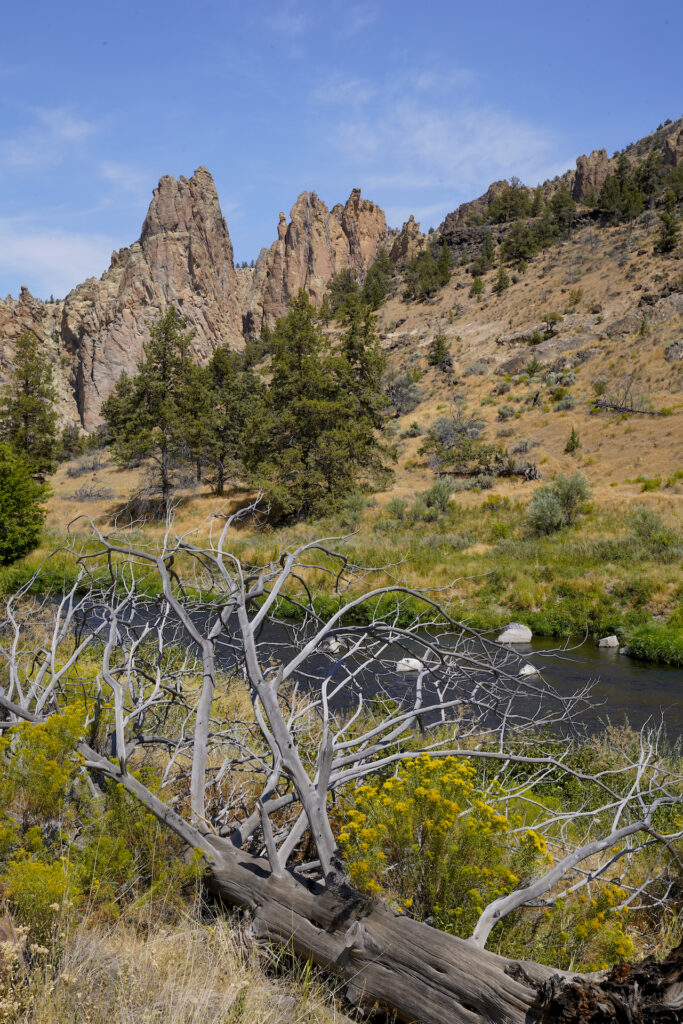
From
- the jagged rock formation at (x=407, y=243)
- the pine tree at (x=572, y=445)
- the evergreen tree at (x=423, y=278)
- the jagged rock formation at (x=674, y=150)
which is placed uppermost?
the jagged rock formation at (x=674, y=150)

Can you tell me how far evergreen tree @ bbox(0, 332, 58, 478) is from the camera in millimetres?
32156

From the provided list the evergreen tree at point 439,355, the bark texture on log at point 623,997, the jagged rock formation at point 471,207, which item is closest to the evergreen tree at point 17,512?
the bark texture on log at point 623,997

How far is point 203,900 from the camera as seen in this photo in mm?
2885

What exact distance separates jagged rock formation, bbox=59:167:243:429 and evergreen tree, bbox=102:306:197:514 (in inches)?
1381

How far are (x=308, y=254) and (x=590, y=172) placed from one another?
3978 centimetres

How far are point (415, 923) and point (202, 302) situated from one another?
7715cm

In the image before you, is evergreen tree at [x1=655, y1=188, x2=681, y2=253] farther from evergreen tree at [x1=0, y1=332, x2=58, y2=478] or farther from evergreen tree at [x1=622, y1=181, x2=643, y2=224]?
→ evergreen tree at [x1=0, y1=332, x2=58, y2=478]

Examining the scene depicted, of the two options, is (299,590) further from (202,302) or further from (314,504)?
(202,302)

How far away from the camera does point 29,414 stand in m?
32.9

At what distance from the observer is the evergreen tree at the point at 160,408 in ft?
93.6

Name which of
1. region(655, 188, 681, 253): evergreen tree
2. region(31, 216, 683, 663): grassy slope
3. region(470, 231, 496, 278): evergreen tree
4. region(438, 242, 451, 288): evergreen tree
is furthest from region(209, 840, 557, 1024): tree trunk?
region(438, 242, 451, 288): evergreen tree

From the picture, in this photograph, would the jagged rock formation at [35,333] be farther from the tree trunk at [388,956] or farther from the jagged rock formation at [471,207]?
the tree trunk at [388,956]

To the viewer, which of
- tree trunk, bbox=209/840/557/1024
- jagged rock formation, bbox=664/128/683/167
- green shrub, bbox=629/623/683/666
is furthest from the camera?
jagged rock formation, bbox=664/128/683/167

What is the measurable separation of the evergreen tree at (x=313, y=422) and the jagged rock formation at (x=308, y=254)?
177ft
